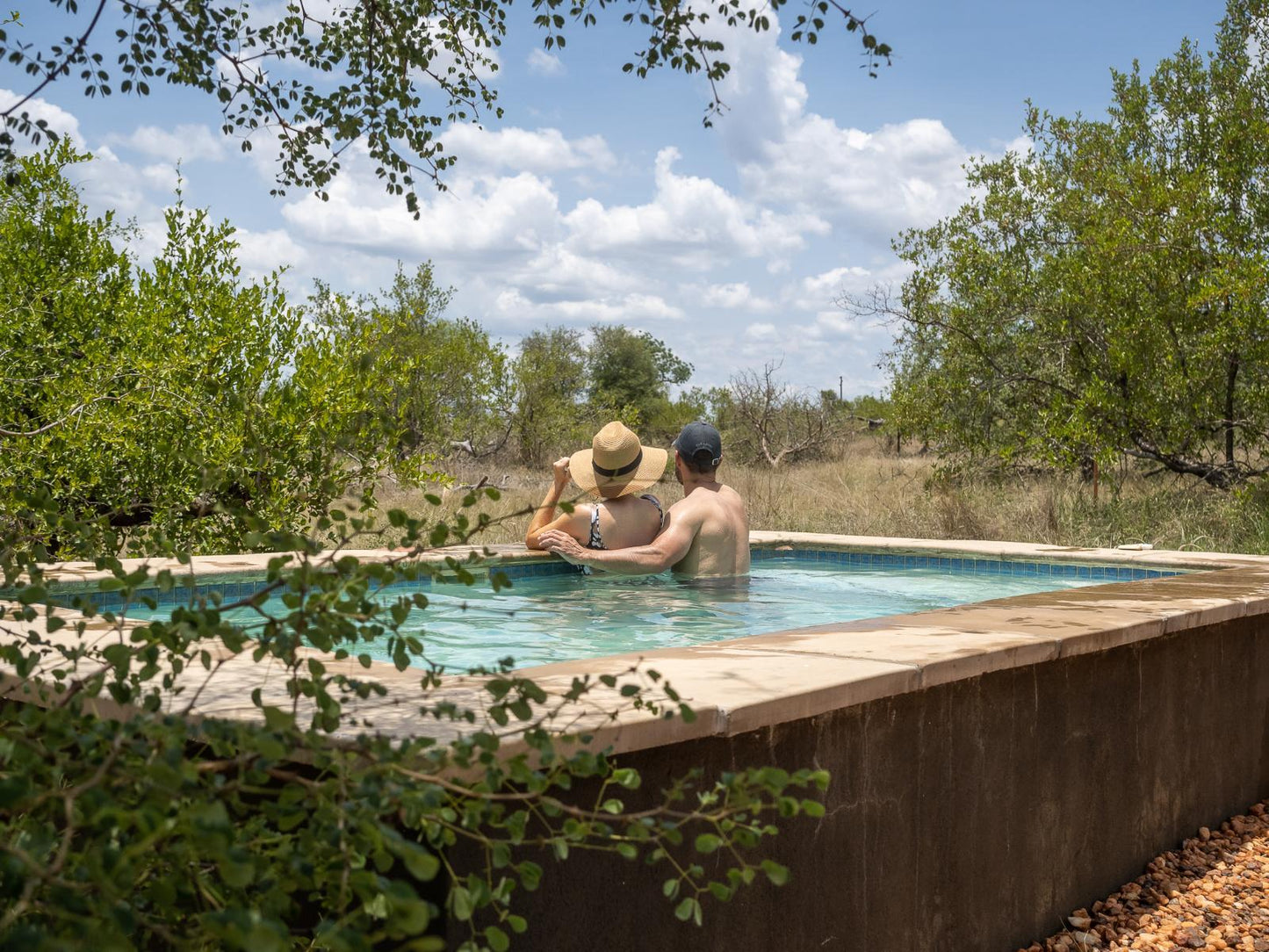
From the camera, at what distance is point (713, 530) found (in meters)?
5.94

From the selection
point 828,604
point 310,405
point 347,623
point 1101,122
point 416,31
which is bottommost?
point 828,604

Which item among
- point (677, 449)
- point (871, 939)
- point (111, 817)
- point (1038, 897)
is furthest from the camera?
point (677, 449)

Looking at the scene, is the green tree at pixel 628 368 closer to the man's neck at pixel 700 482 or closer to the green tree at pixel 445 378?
the green tree at pixel 445 378

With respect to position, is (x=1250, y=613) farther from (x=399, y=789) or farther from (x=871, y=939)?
(x=399, y=789)

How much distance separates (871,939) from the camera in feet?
9.37

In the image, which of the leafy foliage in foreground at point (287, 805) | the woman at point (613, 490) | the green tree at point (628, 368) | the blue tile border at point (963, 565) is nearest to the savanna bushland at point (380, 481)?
the leafy foliage in foreground at point (287, 805)

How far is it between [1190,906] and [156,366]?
5.49 metres

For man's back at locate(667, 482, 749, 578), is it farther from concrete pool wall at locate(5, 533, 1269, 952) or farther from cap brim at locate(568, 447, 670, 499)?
concrete pool wall at locate(5, 533, 1269, 952)

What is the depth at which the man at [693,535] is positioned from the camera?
580 centimetres

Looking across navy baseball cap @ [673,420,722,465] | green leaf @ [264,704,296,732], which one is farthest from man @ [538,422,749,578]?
green leaf @ [264,704,296,732]

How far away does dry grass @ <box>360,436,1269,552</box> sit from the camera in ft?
32.3

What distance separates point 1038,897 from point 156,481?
5.77m

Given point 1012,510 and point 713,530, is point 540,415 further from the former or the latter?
point 713,530

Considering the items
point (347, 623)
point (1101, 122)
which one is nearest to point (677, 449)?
point (347, 623)
